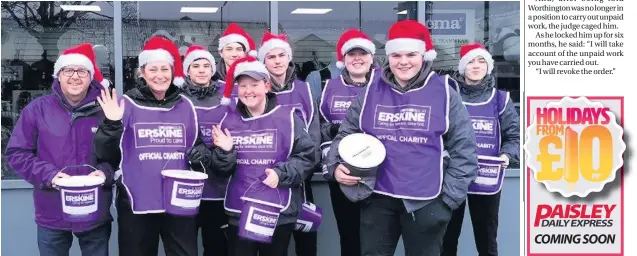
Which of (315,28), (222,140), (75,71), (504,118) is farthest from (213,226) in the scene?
(504,118)

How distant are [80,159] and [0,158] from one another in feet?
3.41

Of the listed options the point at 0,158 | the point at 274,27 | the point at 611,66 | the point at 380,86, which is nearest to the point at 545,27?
the point at 611,66

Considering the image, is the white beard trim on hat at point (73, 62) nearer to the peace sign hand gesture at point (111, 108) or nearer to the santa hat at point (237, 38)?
the peace sign hand gesture at point (111, 108)

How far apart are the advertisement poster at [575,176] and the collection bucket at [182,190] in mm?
1735

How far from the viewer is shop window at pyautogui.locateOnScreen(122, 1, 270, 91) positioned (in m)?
4.42

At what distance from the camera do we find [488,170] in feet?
13.7

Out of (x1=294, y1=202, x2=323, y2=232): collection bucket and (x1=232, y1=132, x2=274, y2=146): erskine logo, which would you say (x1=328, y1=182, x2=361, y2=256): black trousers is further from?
(x1=232, y1=132, x2=274, y2=146): erskine logo

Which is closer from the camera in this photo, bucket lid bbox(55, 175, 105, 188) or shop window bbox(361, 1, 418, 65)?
bucket lid bbox(55, 175, 105, 188)

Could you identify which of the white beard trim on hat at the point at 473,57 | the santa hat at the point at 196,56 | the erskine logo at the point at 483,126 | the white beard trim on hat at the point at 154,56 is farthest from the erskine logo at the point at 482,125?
the white beard trim on hat at the point at 154,56

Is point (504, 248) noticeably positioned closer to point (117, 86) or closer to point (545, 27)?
point (545, 27)

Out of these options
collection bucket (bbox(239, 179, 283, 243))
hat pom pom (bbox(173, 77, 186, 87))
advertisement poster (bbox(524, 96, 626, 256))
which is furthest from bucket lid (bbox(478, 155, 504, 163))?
hat pom pom (bbox(173, 77, 186, 87))

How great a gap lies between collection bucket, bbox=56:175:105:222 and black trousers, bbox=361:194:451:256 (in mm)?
1281

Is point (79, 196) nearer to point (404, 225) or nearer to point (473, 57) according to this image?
point (404, 225)

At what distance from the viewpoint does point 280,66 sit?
4.08m
